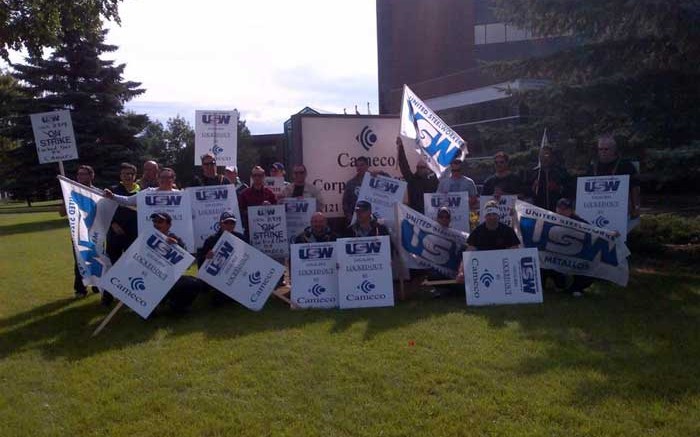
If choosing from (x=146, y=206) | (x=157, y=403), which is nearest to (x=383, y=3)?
(x=146, y=206)

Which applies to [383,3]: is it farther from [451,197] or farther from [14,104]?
[451,197]

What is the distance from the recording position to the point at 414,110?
405 inches

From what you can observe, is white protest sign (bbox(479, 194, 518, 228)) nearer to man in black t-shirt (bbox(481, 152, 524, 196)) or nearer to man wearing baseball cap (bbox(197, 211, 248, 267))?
man in black t-shirt (bbox(481, 152, 524, 196))

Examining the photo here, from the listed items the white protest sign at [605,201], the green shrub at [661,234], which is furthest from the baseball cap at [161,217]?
the green shrub at [661,234]

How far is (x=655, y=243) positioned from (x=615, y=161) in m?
3.27

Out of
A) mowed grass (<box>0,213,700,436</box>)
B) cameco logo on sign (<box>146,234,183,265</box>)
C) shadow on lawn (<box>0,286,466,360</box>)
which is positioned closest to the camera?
mowed grass (<box>0,213,700,436</box>)

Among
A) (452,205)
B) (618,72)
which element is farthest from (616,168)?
(452,205)

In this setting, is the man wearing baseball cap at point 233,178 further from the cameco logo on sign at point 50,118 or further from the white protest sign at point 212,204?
the cameco logo on sign at point 50,118

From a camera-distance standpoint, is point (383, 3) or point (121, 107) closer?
point (121, 107)

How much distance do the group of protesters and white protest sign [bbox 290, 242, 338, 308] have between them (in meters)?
0.41

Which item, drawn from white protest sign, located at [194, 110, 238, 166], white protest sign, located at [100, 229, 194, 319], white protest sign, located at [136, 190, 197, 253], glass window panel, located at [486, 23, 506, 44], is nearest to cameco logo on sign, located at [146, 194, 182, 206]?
white protest sign, located at [136, 190, 197, 253]

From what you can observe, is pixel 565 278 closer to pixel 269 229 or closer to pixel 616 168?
pixel 616 168

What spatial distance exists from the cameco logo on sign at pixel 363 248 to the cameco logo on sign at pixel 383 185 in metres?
1.49

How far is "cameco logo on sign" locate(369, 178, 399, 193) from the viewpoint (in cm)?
935
